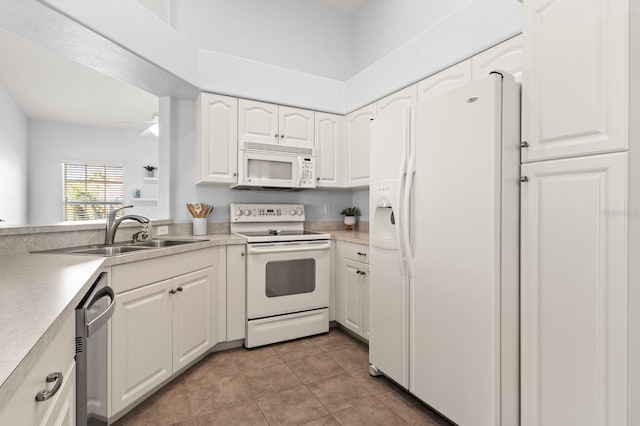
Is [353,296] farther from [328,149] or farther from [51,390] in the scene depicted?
[51,390]

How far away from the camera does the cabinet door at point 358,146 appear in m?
3.07

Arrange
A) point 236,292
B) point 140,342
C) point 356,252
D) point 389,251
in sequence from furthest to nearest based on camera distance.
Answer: point 356,252
point 236,292
point 389,251
point 140,342

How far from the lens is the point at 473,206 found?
151 centimetres

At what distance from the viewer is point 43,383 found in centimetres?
70

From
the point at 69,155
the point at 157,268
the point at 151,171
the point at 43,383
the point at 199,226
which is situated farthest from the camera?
the point at 151,171

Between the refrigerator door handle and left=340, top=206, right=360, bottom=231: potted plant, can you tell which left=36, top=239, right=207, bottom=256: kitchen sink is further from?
left=340, top=206, right=360, bottom=231: potted plant

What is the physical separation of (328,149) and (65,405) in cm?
282

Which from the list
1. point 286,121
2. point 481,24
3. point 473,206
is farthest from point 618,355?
point 286,121

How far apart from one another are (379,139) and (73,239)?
2052 mm

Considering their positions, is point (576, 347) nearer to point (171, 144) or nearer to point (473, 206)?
point (473, 206)

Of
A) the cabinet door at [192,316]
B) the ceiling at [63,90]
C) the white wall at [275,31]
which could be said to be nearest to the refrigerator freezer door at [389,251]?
the cabinet door at [192,316]

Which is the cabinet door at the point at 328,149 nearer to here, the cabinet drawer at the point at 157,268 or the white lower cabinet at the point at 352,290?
the white lower cabinet at the point at 352,290

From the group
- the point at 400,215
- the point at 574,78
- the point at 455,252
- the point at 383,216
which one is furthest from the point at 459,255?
the point at 574,78

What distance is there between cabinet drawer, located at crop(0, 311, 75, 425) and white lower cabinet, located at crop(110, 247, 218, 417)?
2.74ft
